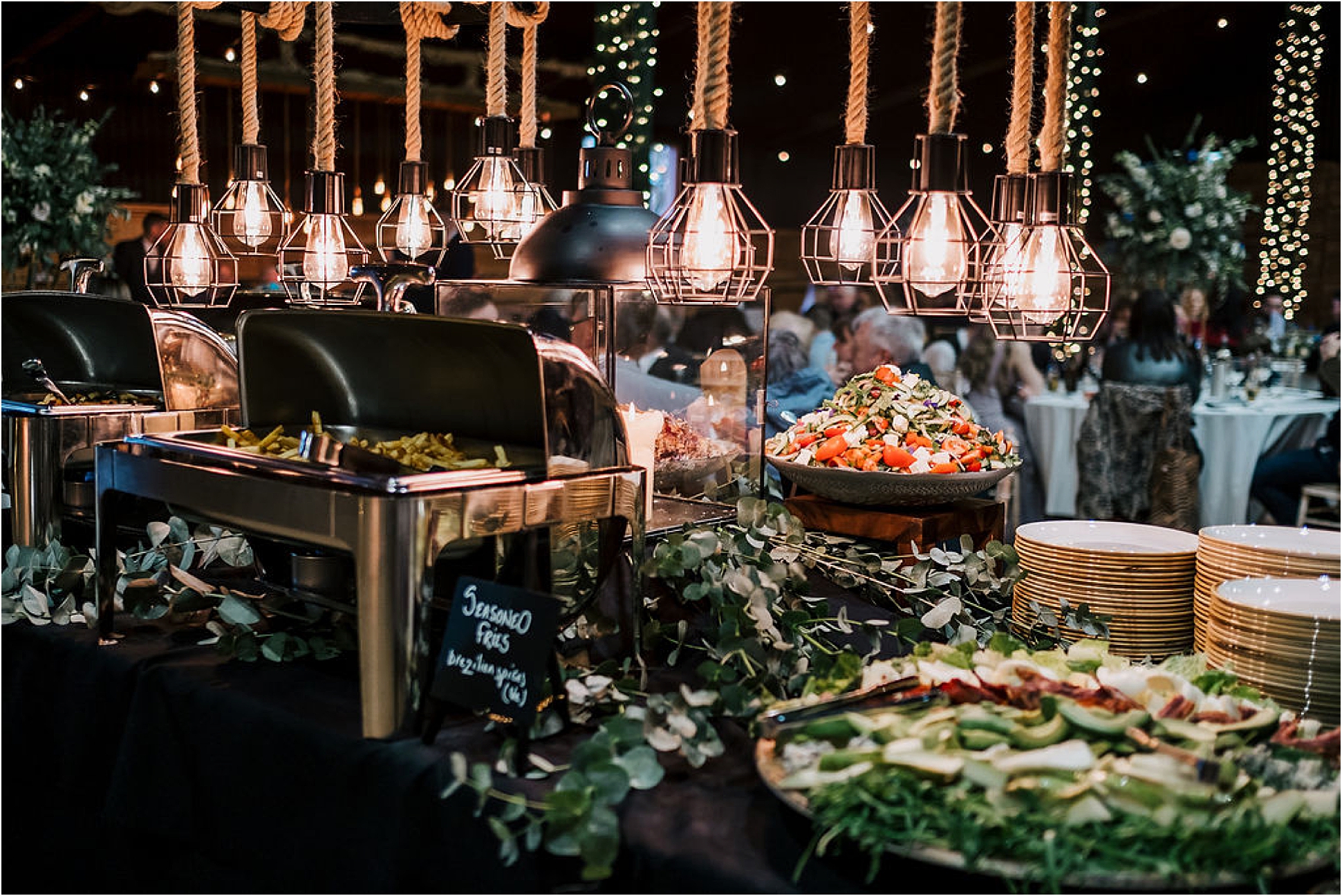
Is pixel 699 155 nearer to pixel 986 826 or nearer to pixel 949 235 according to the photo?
pixel 949 235

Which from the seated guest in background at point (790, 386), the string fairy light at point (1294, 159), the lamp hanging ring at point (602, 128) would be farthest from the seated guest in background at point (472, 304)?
the string fairy light at point (1294, 159)

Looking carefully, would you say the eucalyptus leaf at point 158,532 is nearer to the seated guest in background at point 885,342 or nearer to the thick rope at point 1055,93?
the thick rope at point 1055,93

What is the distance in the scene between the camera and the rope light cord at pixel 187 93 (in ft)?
6.76

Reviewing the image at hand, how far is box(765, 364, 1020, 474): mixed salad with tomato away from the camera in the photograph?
211 cm

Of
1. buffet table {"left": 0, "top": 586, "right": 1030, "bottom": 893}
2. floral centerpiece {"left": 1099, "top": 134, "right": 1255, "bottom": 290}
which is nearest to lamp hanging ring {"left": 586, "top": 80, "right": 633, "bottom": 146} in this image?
buffet table {"left": 0, "top": 586, "right": 1030, "bottom": 893}

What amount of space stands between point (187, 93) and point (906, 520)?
1428 mm

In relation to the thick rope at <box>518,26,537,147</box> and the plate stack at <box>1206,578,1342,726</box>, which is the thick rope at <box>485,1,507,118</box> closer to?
the thick rope at <box>518,26,537,147</box>

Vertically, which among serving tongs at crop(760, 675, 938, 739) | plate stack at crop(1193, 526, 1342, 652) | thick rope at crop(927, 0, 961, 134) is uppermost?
thick rope at crop(927, 0, 961, 134)

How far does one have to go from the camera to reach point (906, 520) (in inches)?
82.5

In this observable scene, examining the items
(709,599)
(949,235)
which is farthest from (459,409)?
(949,235)

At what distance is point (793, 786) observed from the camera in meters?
0.99

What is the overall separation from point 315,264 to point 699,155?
1.16 meters

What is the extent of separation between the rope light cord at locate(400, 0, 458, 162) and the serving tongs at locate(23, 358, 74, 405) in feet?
2.33

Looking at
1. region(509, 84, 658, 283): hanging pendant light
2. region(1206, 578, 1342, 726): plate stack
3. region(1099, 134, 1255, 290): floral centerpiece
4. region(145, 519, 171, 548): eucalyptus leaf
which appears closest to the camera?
region(1206, 578, 1342, 726): plate stack
